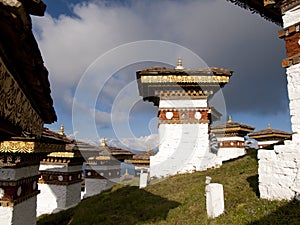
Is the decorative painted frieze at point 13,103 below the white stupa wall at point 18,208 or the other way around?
the other way around

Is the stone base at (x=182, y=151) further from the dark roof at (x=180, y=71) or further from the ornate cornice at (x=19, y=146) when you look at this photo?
the ornate cornice at (x=19, y=146)

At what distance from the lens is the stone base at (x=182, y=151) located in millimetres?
11391

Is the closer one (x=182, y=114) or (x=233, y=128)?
(x=182, y=114)

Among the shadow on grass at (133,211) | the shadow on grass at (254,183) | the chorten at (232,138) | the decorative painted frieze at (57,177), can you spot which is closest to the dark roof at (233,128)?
the chorten at (232,138)

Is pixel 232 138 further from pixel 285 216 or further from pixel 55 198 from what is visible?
pixel 285 216

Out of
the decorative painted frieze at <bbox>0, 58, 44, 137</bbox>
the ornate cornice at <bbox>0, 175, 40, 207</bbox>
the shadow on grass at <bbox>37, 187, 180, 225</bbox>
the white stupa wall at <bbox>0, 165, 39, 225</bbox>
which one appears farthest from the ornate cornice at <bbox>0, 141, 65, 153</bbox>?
the shadow on grass at <bbox>37, 187, 180, 225</bbox>

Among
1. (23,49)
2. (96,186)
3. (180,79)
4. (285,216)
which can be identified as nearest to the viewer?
(23,49)

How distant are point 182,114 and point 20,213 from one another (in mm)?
7560

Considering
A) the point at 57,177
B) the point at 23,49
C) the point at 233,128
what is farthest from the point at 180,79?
the point at 23,49

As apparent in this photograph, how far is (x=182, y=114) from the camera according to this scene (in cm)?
1157

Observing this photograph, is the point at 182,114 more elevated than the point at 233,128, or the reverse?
the point at 182,114

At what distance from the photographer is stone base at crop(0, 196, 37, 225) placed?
5465 mm

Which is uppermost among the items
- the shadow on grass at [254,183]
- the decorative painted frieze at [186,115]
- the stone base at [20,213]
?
the decorative painted frieze at [186,115]

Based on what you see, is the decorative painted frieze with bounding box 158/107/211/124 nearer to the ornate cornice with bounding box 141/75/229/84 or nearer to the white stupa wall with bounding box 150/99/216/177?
the white stupa wall with bounding box 150/99/216/177
